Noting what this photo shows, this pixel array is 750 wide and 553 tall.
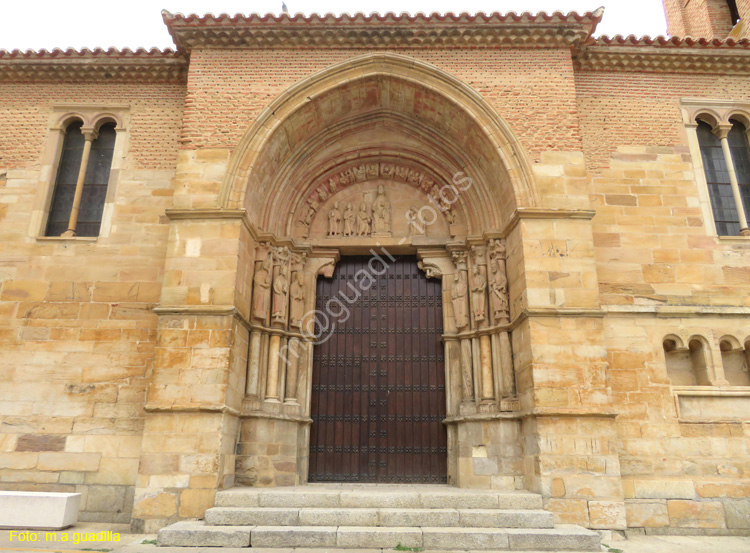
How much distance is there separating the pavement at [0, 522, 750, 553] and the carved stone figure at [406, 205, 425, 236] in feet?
16.6

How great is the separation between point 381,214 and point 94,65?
5166mm

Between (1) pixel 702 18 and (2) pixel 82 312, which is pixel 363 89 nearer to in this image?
(2) pixel 82 312

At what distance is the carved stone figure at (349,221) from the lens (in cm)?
894

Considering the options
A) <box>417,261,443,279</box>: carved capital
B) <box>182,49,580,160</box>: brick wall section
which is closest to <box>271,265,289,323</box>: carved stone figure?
<box>182,49,580,160</box>: brick wall section

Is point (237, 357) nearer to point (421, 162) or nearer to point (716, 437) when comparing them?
point (421, 162)

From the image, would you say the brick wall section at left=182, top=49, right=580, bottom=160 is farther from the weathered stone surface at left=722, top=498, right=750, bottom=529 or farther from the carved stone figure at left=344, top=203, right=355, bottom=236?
the weathered stone surface at left=722, top=498, right=750, bottom=529

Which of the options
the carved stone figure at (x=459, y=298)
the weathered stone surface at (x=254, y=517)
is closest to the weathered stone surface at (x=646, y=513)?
the carved stone figure at (x=459, y=298)

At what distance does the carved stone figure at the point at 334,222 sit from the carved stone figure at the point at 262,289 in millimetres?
1287

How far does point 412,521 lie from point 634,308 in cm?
424

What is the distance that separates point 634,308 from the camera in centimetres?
750

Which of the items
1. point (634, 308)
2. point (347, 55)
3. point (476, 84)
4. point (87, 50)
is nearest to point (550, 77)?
point (476, 84)

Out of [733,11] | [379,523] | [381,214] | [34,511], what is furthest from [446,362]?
[733,11]

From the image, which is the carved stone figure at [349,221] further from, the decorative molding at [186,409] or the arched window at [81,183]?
the arched window at [81,183]

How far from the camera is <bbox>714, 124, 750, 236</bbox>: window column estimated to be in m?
8.21
